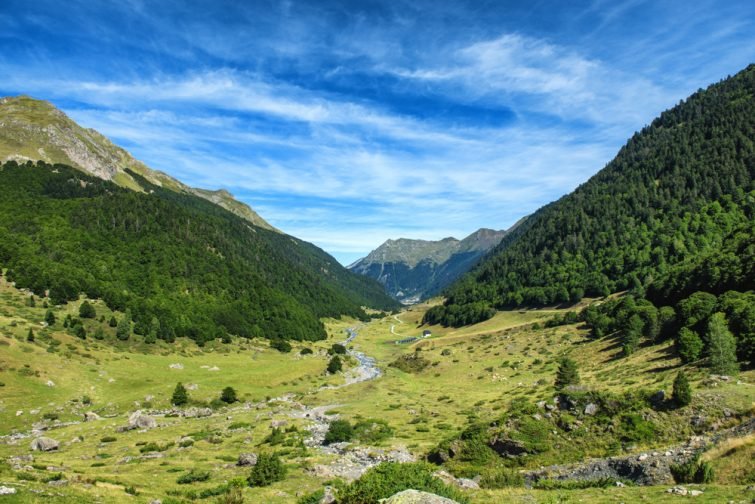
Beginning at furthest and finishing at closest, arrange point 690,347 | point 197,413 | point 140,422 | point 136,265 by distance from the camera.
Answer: point 136,265
point 197,413
point 140,422
point 690,347

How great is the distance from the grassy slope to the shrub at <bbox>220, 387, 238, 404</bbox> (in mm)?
1807

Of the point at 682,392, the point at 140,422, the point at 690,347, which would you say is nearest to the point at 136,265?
the point at 140,422

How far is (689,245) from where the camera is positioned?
147 m

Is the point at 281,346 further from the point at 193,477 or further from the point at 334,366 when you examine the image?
the point at 193,477

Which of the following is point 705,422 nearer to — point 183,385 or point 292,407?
point 292,407

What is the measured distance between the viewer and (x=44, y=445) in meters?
38.6

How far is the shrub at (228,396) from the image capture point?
6569 centimetres

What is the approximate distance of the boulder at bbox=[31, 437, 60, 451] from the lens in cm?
3847

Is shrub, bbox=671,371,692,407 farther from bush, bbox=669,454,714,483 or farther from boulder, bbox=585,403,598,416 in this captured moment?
Answer: bush, bbox=669,454,714,483

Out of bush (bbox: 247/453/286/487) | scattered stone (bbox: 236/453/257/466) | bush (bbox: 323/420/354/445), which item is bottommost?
bush (bbox: 323/420/354/445)

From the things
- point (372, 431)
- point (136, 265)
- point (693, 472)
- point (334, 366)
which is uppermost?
point (136, 265)

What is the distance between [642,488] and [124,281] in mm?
145658

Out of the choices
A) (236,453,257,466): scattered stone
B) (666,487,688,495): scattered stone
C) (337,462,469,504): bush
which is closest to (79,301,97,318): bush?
(236,453,257,466): scattered stone

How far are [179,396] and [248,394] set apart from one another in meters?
11.9
